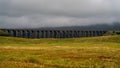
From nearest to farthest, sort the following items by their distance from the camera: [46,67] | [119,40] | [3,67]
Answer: [3,67] → [46,67] → [119,40]

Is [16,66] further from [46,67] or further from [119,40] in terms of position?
[119,40]

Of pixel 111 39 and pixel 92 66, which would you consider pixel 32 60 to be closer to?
pixel 92 66

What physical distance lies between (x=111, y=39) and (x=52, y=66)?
101 m

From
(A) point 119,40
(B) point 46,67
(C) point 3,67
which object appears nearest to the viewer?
(C) point 3,67

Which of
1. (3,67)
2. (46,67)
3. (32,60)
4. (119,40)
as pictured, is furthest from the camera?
(119,40)

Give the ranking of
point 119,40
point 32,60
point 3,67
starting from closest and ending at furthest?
point 3,67 → point 32,60 → point 119,40

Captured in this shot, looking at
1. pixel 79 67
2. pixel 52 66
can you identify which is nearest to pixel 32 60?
pixel 52 66

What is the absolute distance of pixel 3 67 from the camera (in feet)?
137

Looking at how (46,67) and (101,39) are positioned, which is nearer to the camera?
(46,67)

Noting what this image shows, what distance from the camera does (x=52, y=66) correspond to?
46.8 metres

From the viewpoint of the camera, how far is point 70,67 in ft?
148

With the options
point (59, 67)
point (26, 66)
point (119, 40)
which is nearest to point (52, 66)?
point (59, 67)

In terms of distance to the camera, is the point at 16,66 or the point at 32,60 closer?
the point at 16,66

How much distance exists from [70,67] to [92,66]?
2.85 m
